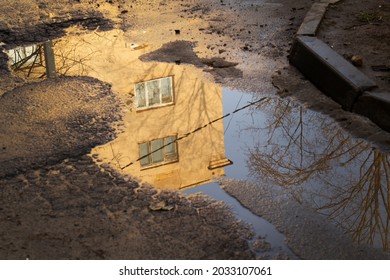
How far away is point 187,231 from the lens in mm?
4156

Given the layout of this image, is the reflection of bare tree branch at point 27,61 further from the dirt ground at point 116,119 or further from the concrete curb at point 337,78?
the concrete curb at point 337,78

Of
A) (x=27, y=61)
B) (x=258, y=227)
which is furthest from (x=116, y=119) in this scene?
(x=258, y=227)

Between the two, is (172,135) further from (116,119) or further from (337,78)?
(337,78)

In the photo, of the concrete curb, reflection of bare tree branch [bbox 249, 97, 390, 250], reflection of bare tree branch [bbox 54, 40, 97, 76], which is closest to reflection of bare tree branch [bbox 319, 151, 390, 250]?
reflection of bare tree branch [bbox 249, 97, 390, 250]

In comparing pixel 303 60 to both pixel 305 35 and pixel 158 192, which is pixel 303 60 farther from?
pixel 158 192

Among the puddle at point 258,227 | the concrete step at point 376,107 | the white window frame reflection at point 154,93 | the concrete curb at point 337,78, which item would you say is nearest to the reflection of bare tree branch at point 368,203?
the puddle at point 258,227

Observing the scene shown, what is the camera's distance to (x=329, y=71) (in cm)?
611

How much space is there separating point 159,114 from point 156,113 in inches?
1.3

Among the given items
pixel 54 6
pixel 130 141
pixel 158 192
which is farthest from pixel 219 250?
pixel 54 6

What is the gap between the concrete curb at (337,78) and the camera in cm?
555

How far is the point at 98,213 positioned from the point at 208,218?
0.77 m

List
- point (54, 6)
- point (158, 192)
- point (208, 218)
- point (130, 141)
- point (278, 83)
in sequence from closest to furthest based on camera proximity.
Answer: point (208, 218)
point (158, 192)
point (130, 141)
point (278, 83)
point (54, 6)

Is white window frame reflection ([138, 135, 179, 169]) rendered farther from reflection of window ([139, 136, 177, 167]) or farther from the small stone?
the small stone

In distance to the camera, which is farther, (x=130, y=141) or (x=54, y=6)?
(x=54, y=6)
